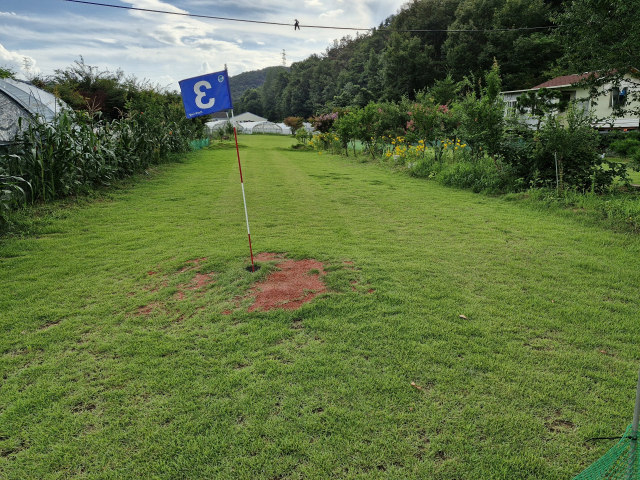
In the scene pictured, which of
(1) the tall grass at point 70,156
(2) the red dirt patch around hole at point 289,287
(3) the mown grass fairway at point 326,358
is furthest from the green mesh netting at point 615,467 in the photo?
(1) the tall grass at point 70,156

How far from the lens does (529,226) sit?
711cm

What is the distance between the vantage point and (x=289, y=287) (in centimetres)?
461

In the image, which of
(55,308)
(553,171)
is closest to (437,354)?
(55,308)

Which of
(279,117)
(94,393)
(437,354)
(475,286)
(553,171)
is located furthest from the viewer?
(279,117)

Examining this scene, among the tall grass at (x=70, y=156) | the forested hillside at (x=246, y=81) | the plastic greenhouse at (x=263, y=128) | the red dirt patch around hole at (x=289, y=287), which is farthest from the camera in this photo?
the forested hillside at (x=246, y=81)

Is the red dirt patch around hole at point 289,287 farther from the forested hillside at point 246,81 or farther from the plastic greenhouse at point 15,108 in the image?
the forested hillside at point 246,81

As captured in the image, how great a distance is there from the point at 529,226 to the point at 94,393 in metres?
7.30

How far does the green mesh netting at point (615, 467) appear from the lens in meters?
2.02

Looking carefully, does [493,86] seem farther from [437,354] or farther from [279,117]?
[279,117]

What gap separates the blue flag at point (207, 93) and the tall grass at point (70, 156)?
12.2ft

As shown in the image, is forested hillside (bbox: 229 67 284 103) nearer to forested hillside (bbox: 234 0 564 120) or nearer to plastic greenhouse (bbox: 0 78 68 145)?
forested hillside (bbox: 234 0 564 120)

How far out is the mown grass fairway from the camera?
2.37m

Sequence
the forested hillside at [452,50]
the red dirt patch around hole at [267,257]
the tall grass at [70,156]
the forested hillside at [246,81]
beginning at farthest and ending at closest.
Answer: the forested hillside at [246,81], the forested hillside at [452,50], the tall grass at [70,156], the red dirt patch around hole at [267,257]

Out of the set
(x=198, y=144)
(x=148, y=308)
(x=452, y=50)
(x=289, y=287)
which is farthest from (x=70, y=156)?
(x=452, y=50)
